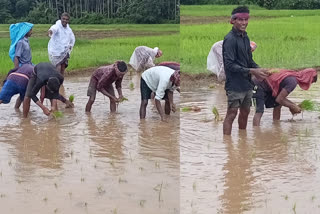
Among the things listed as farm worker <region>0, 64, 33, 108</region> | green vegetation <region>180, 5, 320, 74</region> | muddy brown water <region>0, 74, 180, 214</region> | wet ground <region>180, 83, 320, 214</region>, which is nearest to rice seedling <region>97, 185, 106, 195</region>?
muddy brown water <region>0, 74, 180, 214</region>

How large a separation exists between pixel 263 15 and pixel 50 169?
1794cm

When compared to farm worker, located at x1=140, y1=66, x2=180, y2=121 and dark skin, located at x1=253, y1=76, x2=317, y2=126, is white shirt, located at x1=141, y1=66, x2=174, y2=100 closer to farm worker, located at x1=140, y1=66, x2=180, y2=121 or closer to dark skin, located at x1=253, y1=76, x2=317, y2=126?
farm worker, located at x1=140, y1=66, x2=180, y2=121

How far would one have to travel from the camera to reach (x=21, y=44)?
795 centimetres

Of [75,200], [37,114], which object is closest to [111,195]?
[75,200]

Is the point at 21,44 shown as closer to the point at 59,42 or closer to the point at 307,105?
the point at 59,42

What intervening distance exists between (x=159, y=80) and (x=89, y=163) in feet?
5.94

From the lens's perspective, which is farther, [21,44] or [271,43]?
[271,43]

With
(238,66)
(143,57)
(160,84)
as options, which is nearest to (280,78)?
(238,66)

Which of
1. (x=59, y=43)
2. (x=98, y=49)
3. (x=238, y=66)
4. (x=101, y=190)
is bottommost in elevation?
(x=98, y=49)

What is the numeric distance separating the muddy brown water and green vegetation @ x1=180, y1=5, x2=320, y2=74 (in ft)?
12.7

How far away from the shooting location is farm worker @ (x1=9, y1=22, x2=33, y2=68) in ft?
26.0

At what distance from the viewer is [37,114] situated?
290 inches

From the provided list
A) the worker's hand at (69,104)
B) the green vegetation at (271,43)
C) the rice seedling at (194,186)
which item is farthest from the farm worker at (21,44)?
the rice seedling at (194,186)

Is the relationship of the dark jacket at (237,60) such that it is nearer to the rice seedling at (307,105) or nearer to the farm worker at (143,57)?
the rice seedling at (307,105)
